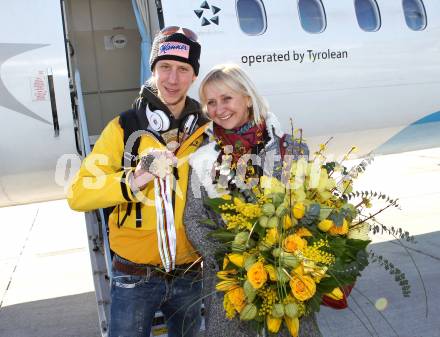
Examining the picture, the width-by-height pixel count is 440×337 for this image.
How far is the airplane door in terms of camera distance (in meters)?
4.95

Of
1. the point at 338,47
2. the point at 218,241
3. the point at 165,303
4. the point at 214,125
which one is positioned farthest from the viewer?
the point at 338,47

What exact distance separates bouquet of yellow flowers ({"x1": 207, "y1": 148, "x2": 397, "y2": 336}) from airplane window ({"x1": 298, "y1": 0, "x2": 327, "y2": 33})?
3.99 m

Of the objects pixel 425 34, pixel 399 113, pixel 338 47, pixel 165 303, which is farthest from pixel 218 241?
pixel 425 34

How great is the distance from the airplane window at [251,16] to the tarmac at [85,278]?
291 cm

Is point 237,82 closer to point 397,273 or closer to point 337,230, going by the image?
point 337,230

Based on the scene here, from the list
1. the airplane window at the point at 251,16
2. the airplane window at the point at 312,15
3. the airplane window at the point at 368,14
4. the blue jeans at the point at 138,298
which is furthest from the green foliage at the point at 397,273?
the airplane window at the point at 368,14

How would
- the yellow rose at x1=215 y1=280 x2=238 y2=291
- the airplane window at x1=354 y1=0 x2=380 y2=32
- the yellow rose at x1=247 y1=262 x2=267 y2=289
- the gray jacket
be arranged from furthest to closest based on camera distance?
the airplane window at x1=354 y1=0 x2=380 y2=32, the gray jacket, the yellow rose at x1=215 y1=280 x2=238 y2=291, the yellow rose at x1=247 y1=262 x2=267 y2=289

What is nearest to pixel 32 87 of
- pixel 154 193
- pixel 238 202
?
pixel 154 193

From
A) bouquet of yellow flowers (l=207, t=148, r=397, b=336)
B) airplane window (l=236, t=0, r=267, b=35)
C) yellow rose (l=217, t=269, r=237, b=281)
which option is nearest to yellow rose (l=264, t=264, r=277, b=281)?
bouquet of yellow flowers (l=207, t=148, r=397, b=336)

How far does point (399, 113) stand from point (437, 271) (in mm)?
1888

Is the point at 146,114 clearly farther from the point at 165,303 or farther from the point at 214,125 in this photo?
the point at 165,303

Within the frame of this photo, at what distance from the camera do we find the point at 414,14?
6.59 meters

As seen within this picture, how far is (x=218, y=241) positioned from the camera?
7.57ft

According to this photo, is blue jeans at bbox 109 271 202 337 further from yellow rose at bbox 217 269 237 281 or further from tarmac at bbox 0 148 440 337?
tarmac at bbox 0 148 440 337
